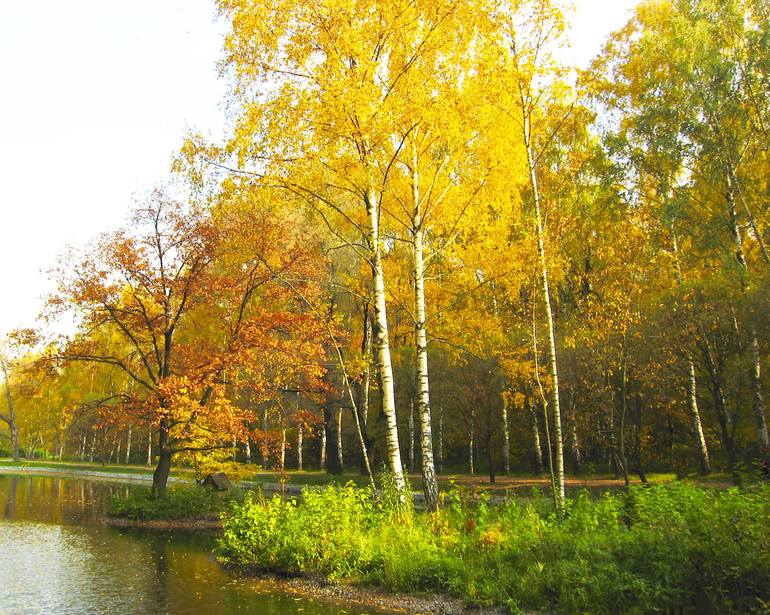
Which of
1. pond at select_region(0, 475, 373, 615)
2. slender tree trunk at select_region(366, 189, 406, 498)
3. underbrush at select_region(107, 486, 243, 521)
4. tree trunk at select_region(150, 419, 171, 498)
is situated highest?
slender tree trunk at select_region(366, 189, 406, 498)

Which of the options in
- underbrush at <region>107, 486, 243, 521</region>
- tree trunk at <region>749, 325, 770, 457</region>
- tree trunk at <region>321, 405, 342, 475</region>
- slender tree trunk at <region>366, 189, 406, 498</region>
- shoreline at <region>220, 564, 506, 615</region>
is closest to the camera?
shoreline at <region>220, 564, 506, 615</region>

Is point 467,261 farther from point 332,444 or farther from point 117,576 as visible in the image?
point 332,444

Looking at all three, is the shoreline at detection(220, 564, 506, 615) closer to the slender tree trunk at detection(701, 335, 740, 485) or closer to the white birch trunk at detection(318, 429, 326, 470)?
the slender tree trunk at detection(701, 335, 740, 485)

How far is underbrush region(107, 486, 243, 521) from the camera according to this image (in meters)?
16.8

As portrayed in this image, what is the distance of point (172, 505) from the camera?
1698 cm

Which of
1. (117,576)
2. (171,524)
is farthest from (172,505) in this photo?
(117,576)

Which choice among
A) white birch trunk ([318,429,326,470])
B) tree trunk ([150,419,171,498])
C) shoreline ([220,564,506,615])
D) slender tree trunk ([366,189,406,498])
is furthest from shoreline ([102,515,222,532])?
white birch trunk ([318,429,326,470])

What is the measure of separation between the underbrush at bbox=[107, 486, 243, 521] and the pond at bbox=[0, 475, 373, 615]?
774 mm

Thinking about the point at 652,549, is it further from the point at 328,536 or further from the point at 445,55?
the point at 445,55

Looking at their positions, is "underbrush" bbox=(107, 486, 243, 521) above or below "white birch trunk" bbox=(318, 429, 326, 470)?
below

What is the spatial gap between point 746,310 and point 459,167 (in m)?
8.93

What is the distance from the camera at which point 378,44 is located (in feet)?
32.2

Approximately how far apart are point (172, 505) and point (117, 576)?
24.8 ft

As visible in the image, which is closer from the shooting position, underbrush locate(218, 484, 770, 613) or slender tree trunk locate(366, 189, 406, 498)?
underbrush locate(218, 484, 770, 613)
